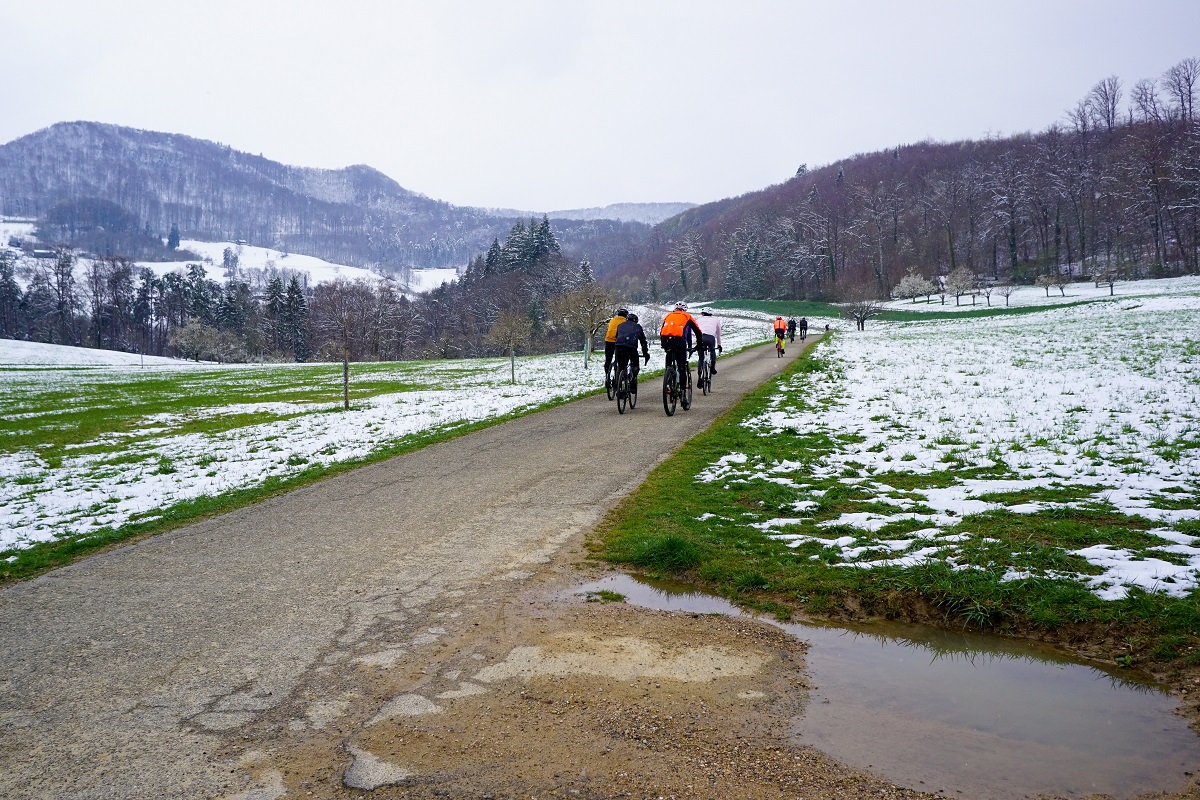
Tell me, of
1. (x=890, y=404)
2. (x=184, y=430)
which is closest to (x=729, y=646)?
(x=890, y=404)

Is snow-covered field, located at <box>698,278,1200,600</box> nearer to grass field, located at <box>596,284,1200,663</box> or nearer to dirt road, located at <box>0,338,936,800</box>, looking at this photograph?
grass field, located at <box>596,284,1200,663</box>

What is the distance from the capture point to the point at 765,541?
19.8 feet

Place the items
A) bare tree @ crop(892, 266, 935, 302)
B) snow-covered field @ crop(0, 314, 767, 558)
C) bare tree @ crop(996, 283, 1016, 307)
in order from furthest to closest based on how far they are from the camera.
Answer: bare tree @ crop(892, 266, 935, 302)
bare tree @ crop(996, 283, 1016, 307)
snow-covered field @ crop(0, 314, 767, 558)

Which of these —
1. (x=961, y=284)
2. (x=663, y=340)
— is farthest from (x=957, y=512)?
(x=961, y=284)

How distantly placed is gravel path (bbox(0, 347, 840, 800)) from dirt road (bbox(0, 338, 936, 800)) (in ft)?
0.06

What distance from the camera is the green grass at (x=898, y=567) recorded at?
14.2ft

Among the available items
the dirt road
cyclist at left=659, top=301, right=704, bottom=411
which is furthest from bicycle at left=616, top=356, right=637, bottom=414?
the dirt road

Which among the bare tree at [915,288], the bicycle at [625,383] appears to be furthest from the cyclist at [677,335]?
the bare tree at [915,288]

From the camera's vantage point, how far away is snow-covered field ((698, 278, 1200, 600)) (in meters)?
5.31

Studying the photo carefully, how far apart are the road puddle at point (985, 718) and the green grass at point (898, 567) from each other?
12.7 inches

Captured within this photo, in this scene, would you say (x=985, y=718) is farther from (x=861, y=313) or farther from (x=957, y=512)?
(x=861, y=313)

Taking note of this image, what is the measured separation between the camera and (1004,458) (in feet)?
27.9

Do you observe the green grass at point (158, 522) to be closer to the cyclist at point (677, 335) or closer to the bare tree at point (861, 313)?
the cyclist at point (677, 335)

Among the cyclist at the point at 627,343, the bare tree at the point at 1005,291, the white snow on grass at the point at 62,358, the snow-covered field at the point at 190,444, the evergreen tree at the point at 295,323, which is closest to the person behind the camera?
the snow-covered field at the point at 190,444
